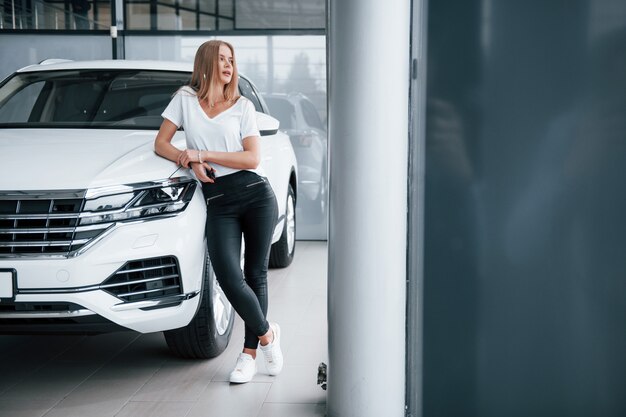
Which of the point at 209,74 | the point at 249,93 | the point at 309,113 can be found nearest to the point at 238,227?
the point at 209,74

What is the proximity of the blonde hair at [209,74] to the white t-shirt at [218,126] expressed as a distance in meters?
0.05

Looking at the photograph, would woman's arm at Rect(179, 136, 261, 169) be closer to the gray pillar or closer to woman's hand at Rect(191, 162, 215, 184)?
woman's hand at Rect(191, 162, 215, 184)

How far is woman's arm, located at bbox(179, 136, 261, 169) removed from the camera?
4.20m

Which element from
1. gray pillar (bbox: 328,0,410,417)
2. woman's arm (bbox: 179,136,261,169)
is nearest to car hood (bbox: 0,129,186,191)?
woman's arm (bbox: 179,136,261,169)

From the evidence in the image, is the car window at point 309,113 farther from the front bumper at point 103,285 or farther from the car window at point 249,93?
the front bumper at point 103,285

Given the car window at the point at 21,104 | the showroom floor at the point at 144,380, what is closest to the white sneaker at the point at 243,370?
the showroom floor at the point at 144,380

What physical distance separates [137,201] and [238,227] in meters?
0.52

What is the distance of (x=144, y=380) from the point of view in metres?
4.59

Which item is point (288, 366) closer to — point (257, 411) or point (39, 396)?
point (257, 411)

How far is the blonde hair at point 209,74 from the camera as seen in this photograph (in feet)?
14.2

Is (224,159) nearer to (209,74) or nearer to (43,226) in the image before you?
(209,74)

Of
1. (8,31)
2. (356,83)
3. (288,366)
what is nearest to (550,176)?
(356,83)

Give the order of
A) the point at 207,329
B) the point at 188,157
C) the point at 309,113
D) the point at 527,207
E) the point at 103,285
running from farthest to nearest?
the point at 309,113, the point at 207,329, the point at 188,157, the point at 103,285, the point at 527,207

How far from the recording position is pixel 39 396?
432 centimetres
